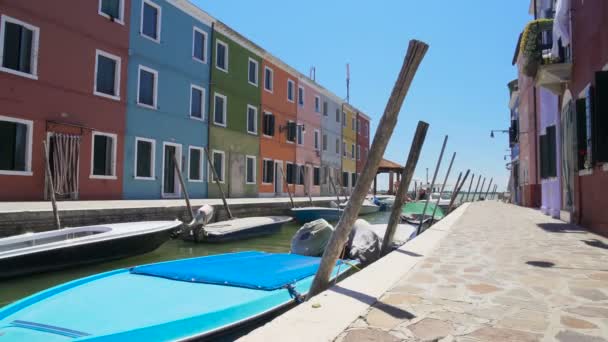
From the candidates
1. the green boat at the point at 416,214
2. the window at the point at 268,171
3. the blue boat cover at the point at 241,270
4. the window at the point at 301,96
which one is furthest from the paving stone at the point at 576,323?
the window at the point at 301,96

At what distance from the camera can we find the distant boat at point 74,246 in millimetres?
6762

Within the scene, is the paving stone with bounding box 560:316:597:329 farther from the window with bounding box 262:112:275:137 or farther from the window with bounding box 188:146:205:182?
the window with bounding box 262:112:275:137

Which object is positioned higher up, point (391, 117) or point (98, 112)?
point (98, 112)

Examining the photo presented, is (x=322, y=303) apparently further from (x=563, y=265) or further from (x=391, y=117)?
(x=563, y=265)

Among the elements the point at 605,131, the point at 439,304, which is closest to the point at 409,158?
the point at 605,131

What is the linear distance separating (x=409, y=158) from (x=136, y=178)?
1091cm

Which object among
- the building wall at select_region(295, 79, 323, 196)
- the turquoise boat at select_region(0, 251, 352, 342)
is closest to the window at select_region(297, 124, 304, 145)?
the building wall at select_region(295, 79, 323, 196)

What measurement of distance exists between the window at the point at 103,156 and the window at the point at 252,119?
8.93 meters

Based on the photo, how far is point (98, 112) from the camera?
14312mm

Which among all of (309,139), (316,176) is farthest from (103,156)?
(316,176)

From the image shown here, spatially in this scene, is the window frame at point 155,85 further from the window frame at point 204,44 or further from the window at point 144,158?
the window frame at point 204,44

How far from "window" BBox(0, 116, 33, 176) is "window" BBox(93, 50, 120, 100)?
272 cm

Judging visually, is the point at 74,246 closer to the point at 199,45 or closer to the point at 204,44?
the point at 199,45

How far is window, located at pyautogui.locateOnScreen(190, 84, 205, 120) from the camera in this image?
62.0 ft
